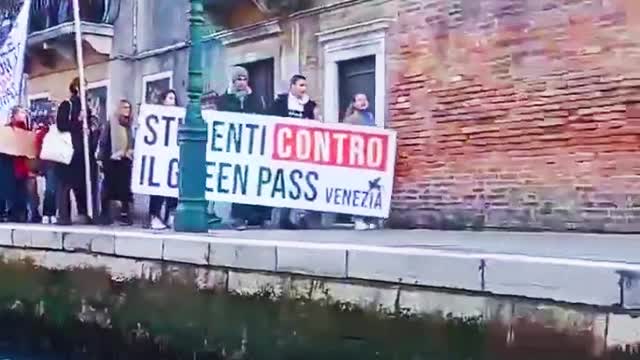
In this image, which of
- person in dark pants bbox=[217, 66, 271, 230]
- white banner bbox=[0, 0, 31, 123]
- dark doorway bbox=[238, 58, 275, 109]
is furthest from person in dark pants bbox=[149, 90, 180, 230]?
white banner bbox=[0, 0, 31, 123]

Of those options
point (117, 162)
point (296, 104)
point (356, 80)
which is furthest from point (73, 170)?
point (356, 80)

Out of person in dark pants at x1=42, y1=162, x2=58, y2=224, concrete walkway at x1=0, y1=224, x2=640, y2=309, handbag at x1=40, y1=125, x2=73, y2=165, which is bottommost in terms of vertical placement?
concrete walkway at x1=0, y1=224, x2=640, y2=309

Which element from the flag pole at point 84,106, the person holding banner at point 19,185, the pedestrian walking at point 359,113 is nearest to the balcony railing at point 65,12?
the flag pole at point 84,106

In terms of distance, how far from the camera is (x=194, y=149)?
738 centimetres

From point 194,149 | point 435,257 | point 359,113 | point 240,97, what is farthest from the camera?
point 240,97

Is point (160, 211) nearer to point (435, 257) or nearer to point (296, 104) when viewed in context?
point (296, 104)

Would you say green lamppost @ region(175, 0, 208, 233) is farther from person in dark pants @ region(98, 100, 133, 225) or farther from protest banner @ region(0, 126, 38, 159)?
protest banner @ region(0, 126, 38, 159)

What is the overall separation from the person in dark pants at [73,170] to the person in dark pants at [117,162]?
0.13 meters

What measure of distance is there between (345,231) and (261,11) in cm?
313

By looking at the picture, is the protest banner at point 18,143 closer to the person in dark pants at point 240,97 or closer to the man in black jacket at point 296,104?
the person in dark pants at point 240,97

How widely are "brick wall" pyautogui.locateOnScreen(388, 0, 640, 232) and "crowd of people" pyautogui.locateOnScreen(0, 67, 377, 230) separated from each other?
0.69m

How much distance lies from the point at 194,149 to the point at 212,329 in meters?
1.99

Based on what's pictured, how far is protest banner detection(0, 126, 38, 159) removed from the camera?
1166 cm

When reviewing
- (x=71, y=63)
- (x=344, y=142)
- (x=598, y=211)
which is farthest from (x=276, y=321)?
(x=71, y=63)
